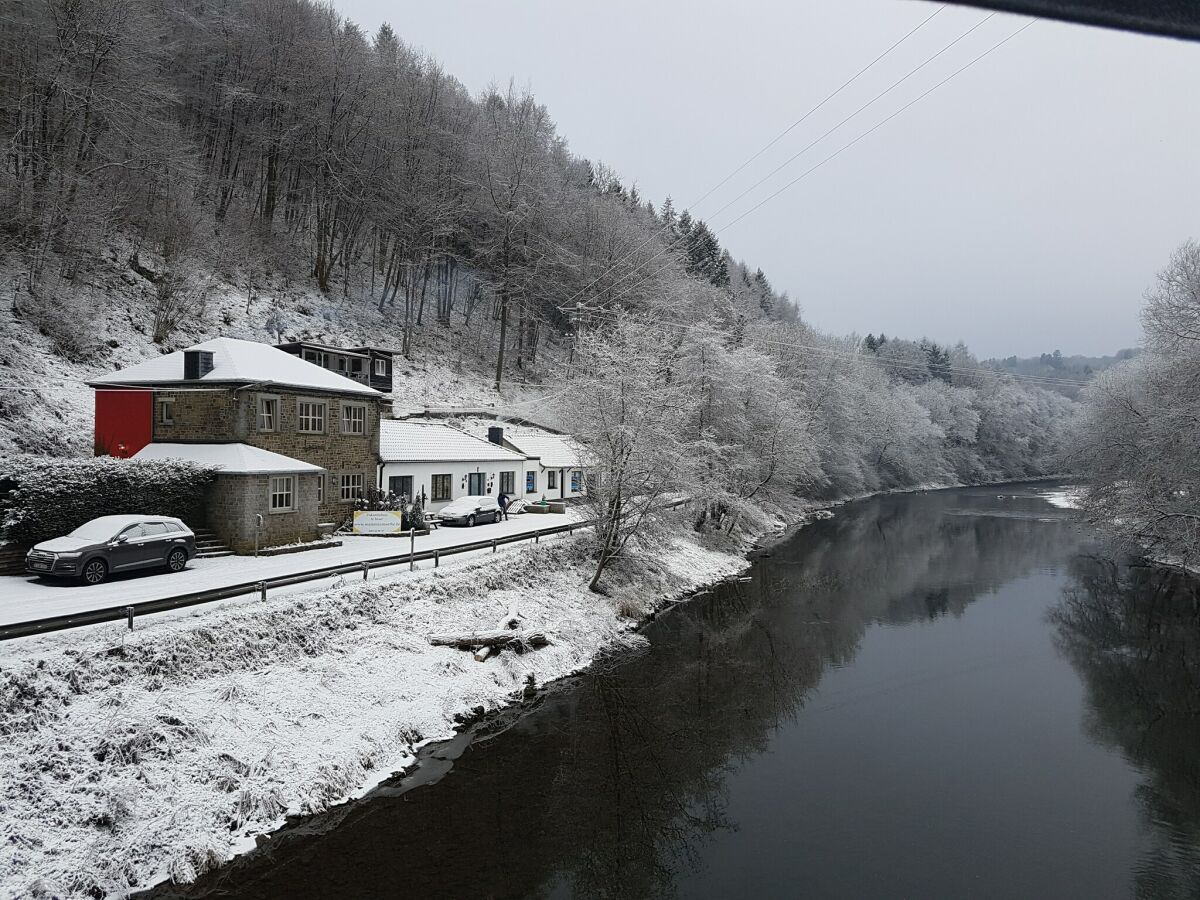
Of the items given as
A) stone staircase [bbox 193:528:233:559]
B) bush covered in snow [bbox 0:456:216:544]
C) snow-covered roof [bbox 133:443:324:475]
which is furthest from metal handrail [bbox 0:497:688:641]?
bush covered in snow [bbox 0:456:216:544]

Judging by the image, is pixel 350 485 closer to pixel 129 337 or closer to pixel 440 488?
pixel 440 488

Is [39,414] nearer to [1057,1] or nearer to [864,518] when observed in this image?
[1057,1]

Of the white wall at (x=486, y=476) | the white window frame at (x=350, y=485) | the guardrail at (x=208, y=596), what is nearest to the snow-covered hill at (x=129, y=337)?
the white wall at (x=486, y=476)

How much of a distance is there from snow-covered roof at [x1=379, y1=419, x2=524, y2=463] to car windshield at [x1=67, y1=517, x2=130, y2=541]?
38.4 ft

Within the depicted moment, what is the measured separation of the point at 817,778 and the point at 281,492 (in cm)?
1783

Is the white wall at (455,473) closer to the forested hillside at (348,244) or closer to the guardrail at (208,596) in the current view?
the forested hillside at (348,244)

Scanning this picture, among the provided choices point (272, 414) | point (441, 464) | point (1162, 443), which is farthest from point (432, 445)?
point (1162, 443)

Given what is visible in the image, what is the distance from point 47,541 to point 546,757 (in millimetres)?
13739

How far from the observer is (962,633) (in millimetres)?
23812

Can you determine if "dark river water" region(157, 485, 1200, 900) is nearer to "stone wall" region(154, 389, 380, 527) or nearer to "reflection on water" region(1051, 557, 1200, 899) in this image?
"reflection on water" region(1051, 557, 1200, 899)

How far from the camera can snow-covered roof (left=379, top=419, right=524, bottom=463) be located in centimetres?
3019

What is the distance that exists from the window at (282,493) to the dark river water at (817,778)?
1123cm

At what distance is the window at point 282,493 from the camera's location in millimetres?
22594

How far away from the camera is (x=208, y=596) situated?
50.9ft
